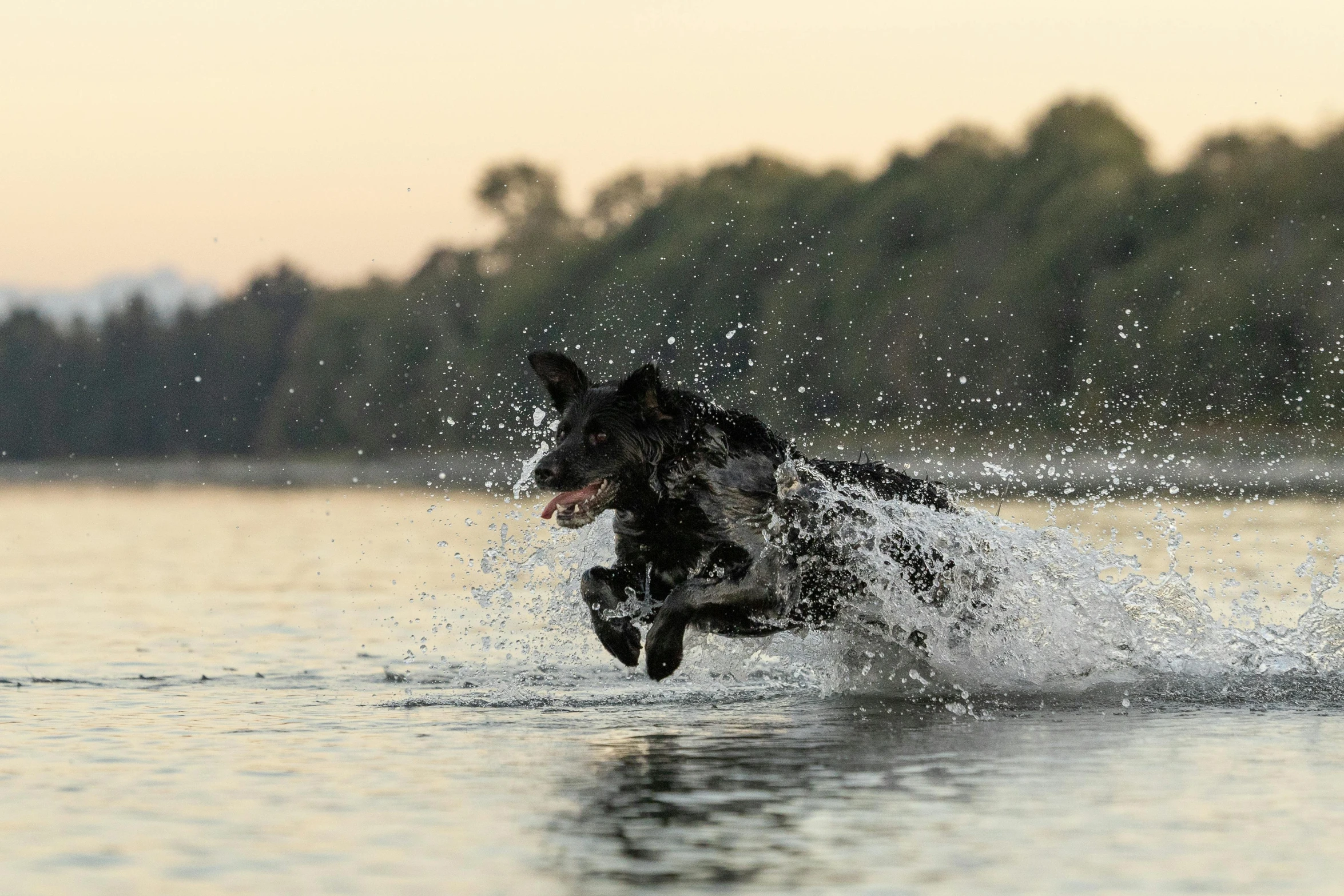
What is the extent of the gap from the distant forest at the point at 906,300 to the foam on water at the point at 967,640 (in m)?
32.5

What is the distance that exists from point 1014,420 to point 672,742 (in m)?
75.4

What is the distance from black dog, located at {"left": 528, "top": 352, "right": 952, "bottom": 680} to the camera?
1025cm

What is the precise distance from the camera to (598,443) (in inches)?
404

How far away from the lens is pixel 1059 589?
1220 cm

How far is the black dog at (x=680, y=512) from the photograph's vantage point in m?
10.2

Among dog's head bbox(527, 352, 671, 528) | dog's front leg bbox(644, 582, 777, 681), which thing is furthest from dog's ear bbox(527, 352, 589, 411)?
dog's front leg bbox(644, 582, 777, 681)

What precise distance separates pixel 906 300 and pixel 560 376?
90973 millimetres

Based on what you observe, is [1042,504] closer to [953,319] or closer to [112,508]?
[112,508]

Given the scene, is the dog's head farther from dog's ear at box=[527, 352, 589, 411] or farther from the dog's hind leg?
the dog's hind leg

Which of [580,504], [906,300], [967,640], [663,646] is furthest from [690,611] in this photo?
[906,300]

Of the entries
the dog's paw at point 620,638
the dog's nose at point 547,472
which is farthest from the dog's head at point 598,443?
the dog's paw at point 620,638

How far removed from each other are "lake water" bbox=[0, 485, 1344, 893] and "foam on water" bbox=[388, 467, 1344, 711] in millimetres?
32

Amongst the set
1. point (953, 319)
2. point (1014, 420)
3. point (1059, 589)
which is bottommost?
point (1059, 589)

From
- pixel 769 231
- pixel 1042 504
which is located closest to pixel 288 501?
pixel 1042 504
